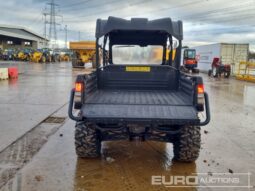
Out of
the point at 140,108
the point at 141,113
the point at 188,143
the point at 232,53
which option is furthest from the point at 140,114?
the point at 232,53

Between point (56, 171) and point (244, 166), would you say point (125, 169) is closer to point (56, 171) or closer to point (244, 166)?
point (56, 171)

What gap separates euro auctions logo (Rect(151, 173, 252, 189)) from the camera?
13.7ft

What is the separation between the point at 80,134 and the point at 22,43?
272ft

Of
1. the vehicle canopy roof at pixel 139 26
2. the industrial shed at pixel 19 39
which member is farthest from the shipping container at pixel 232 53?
the industrial shed at pixel 19 39

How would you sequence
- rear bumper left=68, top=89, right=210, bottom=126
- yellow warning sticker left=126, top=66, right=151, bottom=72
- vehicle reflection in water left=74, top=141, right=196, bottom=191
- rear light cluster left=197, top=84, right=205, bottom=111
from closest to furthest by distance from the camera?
vehicle reflection in water left=74, top=141, right=196, bottom=191 → rear bumper left=68, top=89, right=210, bottom=126 → rear light cluster left=197, top=84, right=205, bottom=111 → yellow warning sticker left=126, top=66, right=151, bottom=72

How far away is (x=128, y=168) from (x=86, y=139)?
2.60 ft

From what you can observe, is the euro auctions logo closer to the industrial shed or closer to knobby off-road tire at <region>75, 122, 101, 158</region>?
knobby off-road tire at <region>75, 122, 101, 158</region>

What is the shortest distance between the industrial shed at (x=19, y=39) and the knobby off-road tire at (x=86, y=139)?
68.9 meters

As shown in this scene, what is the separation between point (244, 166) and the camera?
193 inches

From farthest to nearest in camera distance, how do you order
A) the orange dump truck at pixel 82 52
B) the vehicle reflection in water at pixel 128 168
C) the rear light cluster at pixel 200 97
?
1. the orange dump truck at pixel 82 52
2. the rear light cluster at pixel 200 97
3. the vehicle reflection in water at pixel 128 168

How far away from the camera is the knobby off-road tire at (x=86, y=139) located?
183 inches

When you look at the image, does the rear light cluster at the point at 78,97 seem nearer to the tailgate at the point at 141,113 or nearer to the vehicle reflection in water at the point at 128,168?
the tailgate at the point at 141,113

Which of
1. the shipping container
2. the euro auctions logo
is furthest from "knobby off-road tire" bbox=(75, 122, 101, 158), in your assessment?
the shipping container

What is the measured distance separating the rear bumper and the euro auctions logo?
799 millimetres
